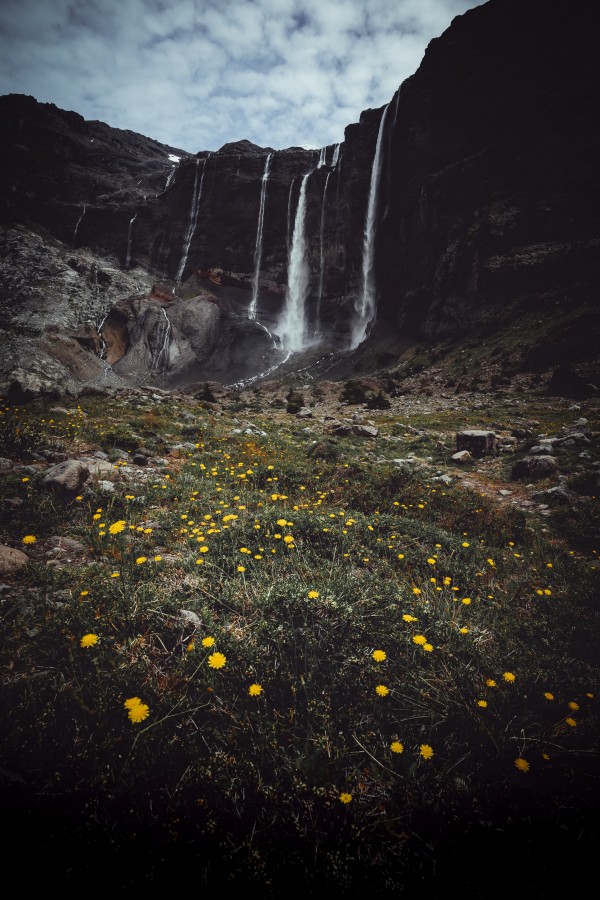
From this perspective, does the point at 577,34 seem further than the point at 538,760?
Yes

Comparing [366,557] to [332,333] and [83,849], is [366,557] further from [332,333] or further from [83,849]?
[332,333]

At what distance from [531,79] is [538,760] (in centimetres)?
3874

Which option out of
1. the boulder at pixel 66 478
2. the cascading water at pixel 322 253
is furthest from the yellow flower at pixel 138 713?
the cascading water at pixel 322 253

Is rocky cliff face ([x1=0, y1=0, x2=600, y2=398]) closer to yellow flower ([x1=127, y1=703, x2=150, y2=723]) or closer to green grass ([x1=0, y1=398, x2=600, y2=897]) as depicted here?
green grass ([x1=0, y1=398, x2=600, y2=897])

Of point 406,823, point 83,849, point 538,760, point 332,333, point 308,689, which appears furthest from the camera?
point 332,333

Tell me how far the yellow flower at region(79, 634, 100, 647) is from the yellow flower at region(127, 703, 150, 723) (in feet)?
1.80

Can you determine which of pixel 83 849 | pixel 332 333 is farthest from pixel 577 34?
pixel 83 849

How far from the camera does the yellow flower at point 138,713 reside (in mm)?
1964

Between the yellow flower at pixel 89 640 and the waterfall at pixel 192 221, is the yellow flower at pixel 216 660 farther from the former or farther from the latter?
the waterfall at pixel 192 221

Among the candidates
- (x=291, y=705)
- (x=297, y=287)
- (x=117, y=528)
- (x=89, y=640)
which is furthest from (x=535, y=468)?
(x=297, y=287)

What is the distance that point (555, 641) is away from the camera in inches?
115

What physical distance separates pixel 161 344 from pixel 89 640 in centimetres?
3387

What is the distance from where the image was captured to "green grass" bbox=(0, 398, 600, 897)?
5.18 ft

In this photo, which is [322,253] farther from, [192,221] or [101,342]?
[101,342]
